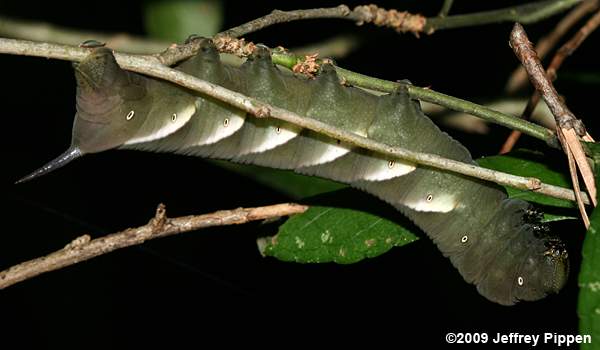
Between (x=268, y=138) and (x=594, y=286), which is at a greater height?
(x=268, y=138)

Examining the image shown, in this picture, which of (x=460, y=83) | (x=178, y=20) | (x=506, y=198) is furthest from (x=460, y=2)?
(x=506, y=198)

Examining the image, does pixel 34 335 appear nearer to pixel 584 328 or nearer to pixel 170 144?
pixel 170 144

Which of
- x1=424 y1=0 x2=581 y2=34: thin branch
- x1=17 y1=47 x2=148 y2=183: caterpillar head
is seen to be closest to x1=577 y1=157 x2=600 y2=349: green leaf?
x1=17 y1=47 x2=148 y2=183: caterpillar head

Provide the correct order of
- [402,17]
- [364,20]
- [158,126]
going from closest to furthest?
1. [158,126]
2. [364,20]
3. [402,17]

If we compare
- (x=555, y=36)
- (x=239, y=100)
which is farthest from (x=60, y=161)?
(x=555, y=36)

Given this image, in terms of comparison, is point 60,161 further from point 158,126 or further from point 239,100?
point 239,100

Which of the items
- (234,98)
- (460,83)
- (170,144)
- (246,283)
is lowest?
(234,98)

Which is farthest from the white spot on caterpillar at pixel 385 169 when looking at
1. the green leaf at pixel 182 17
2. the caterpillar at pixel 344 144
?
the green leaf at pixel 182 17
